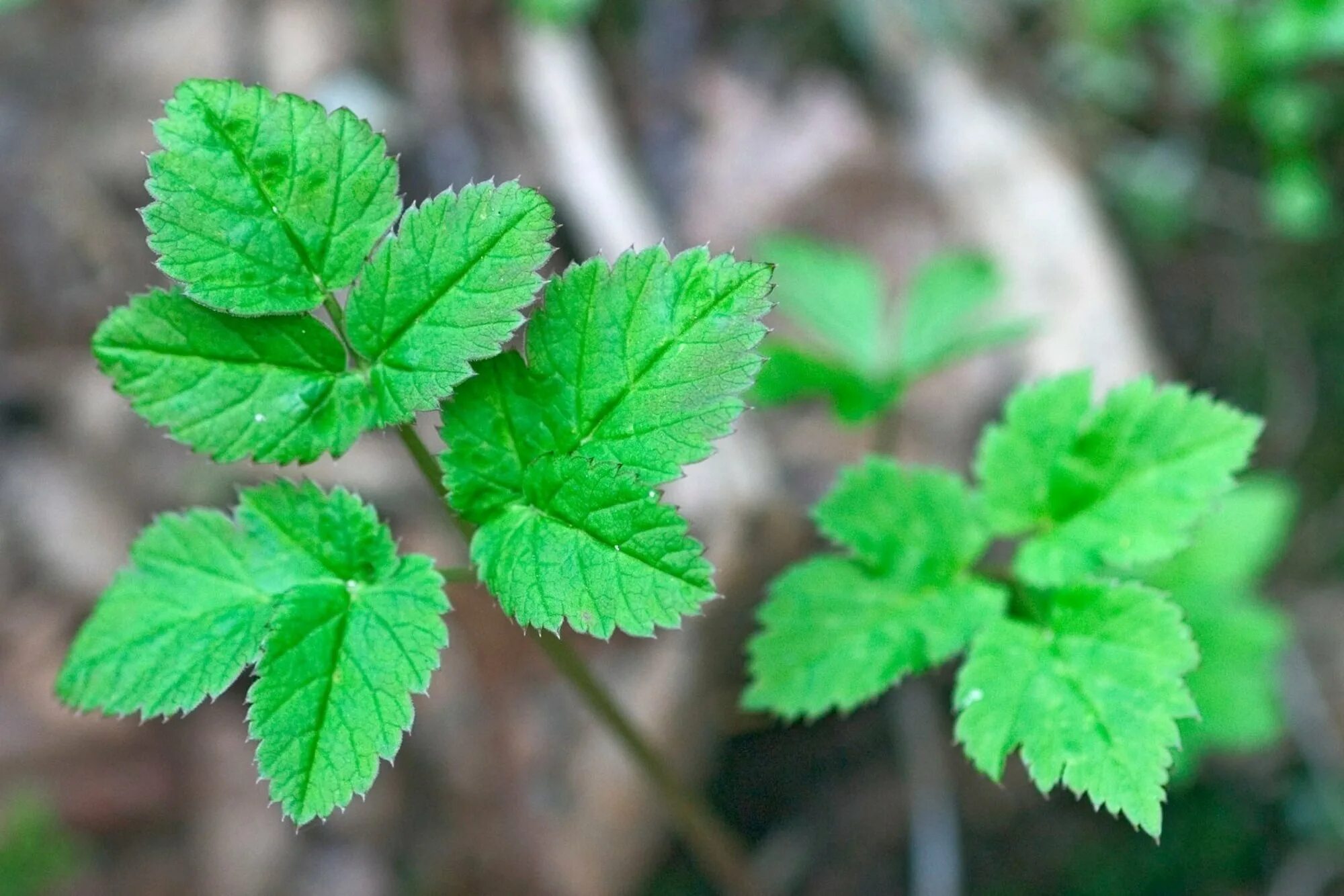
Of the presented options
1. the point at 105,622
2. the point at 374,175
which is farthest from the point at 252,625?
the point at 374,175

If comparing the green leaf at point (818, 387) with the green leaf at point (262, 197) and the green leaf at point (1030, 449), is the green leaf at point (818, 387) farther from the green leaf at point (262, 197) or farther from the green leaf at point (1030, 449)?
the green leaf at point (262, 197)

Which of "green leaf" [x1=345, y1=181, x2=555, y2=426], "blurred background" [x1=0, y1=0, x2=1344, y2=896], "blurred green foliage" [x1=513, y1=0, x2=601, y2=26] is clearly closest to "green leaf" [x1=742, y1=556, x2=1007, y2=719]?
"green leaf" [x1=345, y1=181, x2=555, y2=426]

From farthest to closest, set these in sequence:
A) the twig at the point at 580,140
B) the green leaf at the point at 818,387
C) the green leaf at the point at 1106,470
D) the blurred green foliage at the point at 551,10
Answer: the blurred green foliage at the point at 551,10, the twig at the point at 580,140, the green leaf at the point at 818,387, the green leaf at the point at 1106,470

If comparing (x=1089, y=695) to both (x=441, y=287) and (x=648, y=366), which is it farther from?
(x=441, y=287)

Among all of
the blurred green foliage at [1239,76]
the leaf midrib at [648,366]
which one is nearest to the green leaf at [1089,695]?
the leaf midrib at [648,366]

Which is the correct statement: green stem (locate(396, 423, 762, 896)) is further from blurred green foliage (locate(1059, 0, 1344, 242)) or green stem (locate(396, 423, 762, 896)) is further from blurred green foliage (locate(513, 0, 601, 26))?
blurred green foliage (locate(1059, 0, 1344, 242))

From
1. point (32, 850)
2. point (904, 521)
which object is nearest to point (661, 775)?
point (904, 521)

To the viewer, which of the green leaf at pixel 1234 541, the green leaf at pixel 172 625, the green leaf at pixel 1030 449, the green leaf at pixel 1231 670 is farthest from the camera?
the green leaf at pixel 1234 541

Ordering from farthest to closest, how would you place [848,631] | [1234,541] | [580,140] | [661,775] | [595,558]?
[580,140]
[1234,541]
[661,775]
[848,631]
[595,558]
